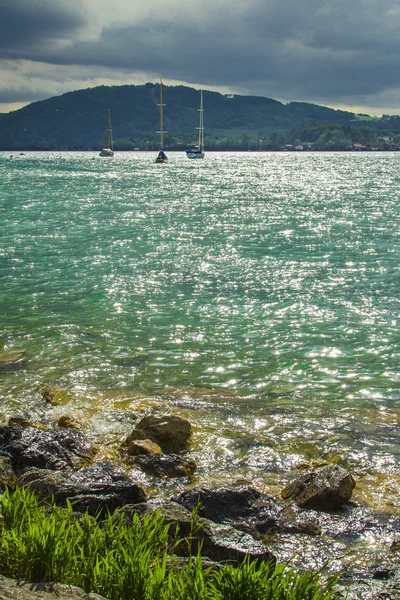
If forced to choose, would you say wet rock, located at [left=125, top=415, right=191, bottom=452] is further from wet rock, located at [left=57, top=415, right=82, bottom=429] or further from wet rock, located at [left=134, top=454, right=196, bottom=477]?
wet rock, located at [left=57, top=415, right=82, bottom=429]

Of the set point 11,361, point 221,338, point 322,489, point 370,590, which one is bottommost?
point 11,361

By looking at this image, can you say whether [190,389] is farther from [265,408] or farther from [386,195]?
[386,195]

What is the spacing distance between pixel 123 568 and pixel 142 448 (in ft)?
20.4

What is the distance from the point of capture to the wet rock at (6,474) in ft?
29.1

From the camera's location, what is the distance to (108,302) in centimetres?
2545

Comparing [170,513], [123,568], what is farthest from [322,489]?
[123,568]

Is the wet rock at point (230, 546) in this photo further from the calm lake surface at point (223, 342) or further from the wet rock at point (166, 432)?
the wet rock at point (166, 432)

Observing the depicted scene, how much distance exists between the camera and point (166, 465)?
11.3 m

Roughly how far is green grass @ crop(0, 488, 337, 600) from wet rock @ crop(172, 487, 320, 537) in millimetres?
2109

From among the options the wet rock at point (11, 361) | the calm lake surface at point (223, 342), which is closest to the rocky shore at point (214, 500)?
the calm lake surface at point (223, 342)

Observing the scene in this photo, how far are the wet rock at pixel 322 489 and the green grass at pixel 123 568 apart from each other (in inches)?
147

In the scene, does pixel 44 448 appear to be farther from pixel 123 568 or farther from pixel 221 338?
pixel 221 338

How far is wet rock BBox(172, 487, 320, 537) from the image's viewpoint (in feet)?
29.2

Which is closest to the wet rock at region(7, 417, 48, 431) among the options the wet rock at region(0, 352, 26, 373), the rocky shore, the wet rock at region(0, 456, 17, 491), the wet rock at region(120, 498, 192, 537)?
the rocky shore
